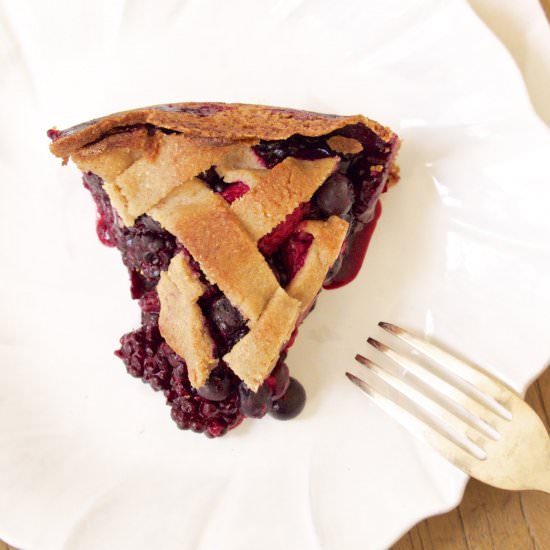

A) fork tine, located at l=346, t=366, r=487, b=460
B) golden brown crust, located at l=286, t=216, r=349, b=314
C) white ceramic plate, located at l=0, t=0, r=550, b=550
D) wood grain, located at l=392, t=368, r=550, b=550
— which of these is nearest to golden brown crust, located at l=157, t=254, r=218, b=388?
golden brown crust, located at l=286, t=216, r=349, b=314

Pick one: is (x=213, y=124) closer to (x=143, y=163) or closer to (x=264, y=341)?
(x=143, y=163)

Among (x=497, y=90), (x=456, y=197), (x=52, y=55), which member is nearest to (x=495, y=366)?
(x=456, y=197)

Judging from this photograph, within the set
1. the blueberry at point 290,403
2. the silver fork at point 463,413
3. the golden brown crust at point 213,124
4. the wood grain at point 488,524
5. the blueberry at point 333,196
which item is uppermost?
the golden brown crust at point 213,124

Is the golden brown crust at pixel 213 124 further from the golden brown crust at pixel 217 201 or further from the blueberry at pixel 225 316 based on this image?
the blueberry at pixel 225 316

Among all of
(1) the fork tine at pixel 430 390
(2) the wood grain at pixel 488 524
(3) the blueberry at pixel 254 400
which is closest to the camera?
(3) the blueberry at pixel 254 400

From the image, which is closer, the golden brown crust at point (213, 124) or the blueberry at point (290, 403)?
the golden brown crust at point (213, 124)

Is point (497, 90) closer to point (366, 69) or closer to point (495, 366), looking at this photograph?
point (366, 69)

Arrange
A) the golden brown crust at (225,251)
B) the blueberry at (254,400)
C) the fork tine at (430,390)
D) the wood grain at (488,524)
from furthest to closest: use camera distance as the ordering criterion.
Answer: the wood grain at (488,524) < the fork tine at (430,390) < the blueberry at (254,400) < the golden brown crust at (225,251)

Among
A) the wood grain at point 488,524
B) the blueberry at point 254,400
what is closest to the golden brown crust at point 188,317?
the blueberry at point 254,400
